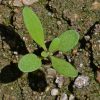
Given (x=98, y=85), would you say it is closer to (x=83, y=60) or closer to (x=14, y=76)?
(x=83, y=60)

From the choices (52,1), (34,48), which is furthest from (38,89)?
(52,1)

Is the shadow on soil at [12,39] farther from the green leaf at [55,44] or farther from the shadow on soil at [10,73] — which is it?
the green leaf at [55,44]

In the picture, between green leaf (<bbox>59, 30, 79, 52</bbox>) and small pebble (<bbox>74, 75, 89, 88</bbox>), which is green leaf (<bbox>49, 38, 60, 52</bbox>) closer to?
green leaf (<bbox>59, 30, 79, 52</bbox>)

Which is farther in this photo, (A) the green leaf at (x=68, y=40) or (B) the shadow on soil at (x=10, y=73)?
(B) the shadow on soil at (x=10, y=73)

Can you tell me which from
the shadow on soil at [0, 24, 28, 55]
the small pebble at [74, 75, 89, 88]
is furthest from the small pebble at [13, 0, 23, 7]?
the small pebble at [74, 75, 89, 88]

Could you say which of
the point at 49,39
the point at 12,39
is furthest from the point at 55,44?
the point at 12,39

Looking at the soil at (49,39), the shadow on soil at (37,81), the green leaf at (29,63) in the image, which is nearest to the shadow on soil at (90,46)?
the soil at (49,39)
